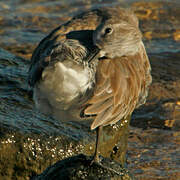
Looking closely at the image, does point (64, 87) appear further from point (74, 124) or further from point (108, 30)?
point (74, 124)

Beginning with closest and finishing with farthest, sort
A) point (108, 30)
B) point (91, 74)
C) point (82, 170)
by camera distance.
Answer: point (91, 74)
point (108, 30)
point (82, 170)

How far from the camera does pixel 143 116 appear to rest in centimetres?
635

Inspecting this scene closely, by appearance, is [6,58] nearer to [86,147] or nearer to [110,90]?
A: [86,147]

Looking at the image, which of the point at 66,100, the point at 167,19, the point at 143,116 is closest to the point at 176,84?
the point at 143,116

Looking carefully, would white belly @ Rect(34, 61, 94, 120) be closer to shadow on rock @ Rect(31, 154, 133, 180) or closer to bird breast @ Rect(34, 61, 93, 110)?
bird breast @ Rect(34, 61, 93, 110)

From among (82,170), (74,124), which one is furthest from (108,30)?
(74,124)

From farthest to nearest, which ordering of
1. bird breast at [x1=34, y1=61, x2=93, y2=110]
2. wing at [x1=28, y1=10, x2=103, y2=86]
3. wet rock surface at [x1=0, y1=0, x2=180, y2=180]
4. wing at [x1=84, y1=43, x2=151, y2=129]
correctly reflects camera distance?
wet rock surface at [x1=0, y1=0, x2=180, y2=180] → wing at [x1=28, y1=10, x2=103, y2=86] → wing at [x1=84, y1=43, x2=151, y2=129] → bird breast at [x1=34, y1=61, x2=93, y2=110]

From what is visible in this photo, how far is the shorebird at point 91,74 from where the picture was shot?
324 centimetres

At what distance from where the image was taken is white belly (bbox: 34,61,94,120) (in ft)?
10.4

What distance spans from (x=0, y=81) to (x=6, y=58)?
2.50 ft

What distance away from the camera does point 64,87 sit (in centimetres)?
322

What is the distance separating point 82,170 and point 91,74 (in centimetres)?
92

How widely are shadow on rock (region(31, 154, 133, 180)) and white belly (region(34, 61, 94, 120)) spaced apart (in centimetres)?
53

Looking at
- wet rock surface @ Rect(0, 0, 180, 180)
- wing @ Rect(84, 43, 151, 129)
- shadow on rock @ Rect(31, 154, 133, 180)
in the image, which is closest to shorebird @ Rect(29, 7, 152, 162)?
wing @ Rect(84, 43, 151, 129)
